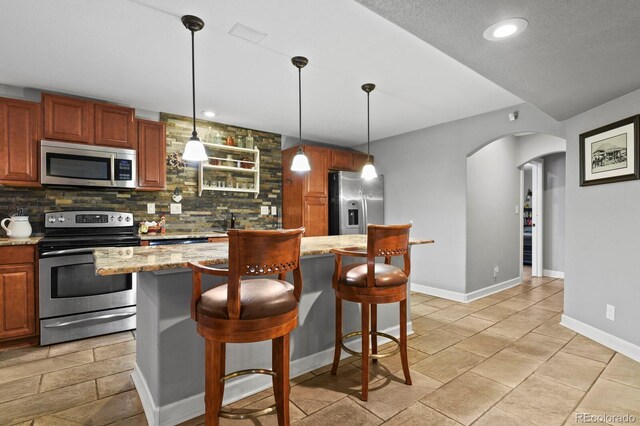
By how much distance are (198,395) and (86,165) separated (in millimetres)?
2702

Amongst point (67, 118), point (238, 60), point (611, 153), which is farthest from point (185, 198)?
point (611, 153)

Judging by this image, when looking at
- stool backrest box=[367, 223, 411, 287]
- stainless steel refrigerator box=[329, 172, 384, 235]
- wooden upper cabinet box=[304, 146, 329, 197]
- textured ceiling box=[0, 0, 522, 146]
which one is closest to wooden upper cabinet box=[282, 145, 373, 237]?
wooden upper cabinet box=[304, 146, 329, 197]

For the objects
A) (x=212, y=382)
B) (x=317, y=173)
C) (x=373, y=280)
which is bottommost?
(x=212, y=382)

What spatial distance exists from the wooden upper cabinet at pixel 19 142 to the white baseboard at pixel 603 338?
5375 millimetres

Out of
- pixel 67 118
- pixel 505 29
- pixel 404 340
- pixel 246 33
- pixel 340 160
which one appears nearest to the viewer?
pixel 505 29

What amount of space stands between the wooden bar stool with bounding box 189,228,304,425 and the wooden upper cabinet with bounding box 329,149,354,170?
3654mm

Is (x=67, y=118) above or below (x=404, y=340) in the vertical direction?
above

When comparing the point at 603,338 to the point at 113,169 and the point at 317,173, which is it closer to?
the point at 317,173

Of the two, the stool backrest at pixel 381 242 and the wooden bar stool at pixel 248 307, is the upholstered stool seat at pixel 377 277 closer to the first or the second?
the stool backrest at pixel 381 242

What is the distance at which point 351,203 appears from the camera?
16.1 ft

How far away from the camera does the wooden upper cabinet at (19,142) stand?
2967mm

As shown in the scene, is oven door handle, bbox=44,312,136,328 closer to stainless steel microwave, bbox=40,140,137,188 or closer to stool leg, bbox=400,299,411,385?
stainless steel microwave, bbox=40,140,137,188

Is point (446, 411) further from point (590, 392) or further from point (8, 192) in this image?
point (8, 192)

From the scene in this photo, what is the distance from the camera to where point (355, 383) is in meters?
2.18
